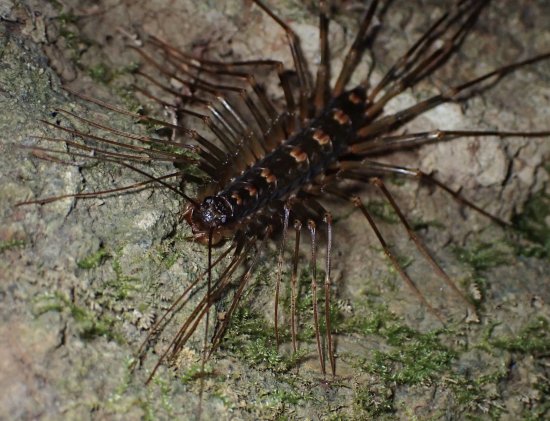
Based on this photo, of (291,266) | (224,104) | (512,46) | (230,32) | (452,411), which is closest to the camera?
(452,411)

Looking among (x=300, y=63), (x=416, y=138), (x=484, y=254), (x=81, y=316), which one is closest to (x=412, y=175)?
(x=416, y=138)

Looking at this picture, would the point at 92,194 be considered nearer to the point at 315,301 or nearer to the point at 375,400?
the point at 315,301

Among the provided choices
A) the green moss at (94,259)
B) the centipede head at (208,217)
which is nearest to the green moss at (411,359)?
the centipede head at (208,217)

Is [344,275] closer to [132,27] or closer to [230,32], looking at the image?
[230,32]

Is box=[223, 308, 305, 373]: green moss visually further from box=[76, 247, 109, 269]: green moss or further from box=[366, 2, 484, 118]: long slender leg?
box=[366, 2, 484, 118]: long slender leg

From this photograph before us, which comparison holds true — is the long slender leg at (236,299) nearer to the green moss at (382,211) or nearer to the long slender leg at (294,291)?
the long slender leg at (294,291)

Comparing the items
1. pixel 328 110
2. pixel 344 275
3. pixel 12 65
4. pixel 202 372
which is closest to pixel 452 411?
pixel 344 275

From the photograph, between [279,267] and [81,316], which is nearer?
[81,316]
